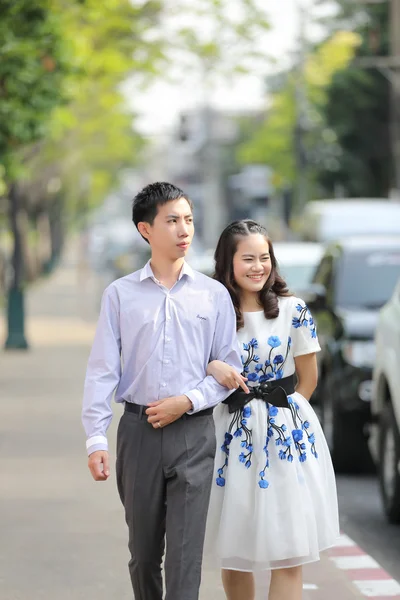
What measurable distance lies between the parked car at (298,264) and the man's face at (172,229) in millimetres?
12209

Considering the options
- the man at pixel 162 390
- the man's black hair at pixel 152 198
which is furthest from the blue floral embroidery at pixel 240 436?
the man's black hair at pixel 152 198

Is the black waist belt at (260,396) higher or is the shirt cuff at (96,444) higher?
the black waist belt at (260,396)

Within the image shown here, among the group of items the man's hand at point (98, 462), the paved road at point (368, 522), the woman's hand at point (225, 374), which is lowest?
the paved road at point (368, 522)

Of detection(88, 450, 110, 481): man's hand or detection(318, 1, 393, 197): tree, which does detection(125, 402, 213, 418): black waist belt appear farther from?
detection(318, 1, 393, 197): tree

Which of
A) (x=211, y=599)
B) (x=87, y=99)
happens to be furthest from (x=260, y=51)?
(x=211, y=599)

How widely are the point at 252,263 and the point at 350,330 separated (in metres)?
5.94

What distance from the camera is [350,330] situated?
11.1 m

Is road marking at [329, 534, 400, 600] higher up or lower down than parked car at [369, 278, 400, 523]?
lower down

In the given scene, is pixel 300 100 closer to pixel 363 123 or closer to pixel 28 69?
pixel 363 123

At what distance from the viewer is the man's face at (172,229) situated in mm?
4930

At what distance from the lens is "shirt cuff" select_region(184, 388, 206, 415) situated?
483 cm

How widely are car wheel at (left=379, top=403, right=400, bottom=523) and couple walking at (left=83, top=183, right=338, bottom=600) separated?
3.39 metres

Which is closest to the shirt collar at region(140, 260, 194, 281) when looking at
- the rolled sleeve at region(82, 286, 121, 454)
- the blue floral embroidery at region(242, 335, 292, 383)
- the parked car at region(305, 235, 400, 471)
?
the rolled sleeve at region(82, 286, 121, 454)

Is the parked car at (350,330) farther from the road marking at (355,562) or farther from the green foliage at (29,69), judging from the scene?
the green foliage at (29,69)
